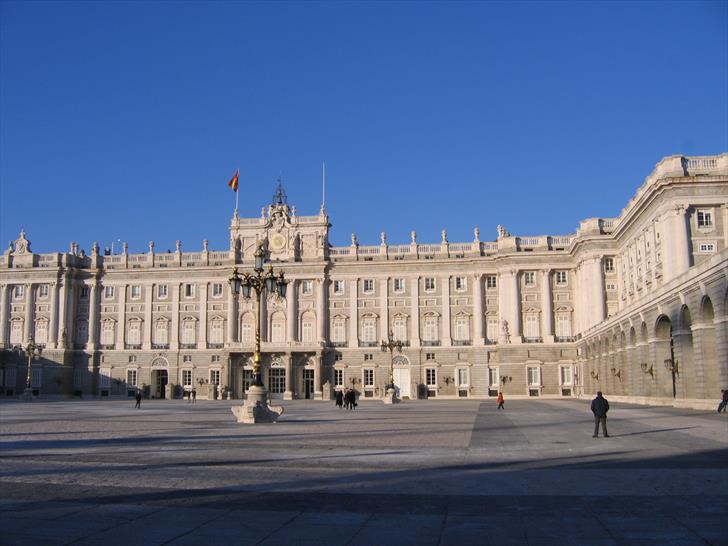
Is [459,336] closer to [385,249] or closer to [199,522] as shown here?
[385,249]

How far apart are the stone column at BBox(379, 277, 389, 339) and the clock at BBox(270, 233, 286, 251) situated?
12180mm

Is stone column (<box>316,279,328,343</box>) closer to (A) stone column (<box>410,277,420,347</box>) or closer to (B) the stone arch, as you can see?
(A) stone column (<box>410,277,420,347</box>)

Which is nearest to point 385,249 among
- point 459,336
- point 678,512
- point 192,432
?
point 459,336

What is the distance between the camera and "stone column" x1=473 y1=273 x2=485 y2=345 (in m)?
83.1

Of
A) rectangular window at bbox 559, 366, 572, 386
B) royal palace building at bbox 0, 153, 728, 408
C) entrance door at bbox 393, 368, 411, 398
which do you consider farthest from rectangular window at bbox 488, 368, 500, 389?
entrance door at bbox 393, 368, 411, 398

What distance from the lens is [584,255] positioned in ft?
249

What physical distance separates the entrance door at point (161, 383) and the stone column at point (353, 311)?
22.2 m

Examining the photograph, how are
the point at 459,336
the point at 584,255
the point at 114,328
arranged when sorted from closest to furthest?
the point at 584,255, the point at 459,336, the point at 114,328

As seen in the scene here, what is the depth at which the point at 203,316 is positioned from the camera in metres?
88.9

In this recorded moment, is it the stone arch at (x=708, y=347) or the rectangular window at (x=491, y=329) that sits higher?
the rectangular window at (x=491, y=329)

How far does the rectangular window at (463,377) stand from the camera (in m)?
83.0

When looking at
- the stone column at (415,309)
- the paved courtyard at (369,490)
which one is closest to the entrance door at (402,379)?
the stone column at (415,309)

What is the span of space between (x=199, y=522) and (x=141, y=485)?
3981 millimetres

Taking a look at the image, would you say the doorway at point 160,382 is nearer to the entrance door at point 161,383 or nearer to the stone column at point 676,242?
the entrance door at point 161,383
